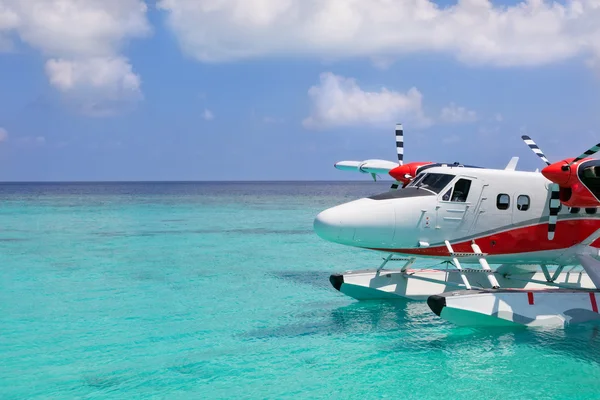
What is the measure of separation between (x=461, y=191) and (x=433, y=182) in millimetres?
604

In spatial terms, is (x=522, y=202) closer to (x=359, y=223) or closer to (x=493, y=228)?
(x=493, y=228)

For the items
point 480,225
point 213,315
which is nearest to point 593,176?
point 480,225

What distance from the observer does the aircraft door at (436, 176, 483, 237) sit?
12.8m

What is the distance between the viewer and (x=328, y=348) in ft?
37.0

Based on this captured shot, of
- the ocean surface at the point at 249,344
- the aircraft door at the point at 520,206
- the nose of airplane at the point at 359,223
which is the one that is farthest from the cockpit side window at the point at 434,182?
the ocean surface at the point at 249,344

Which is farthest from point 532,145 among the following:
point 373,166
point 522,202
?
point 373,166

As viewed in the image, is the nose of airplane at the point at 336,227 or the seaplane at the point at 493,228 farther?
the nose of airplane at the point at 336,227

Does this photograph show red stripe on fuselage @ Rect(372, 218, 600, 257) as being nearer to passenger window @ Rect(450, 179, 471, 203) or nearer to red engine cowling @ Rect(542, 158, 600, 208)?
passenger window @ Rect(450, 179, 471, 203)

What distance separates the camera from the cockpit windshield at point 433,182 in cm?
1284

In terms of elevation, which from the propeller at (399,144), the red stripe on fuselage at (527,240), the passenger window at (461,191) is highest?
the propeller at (399,144)

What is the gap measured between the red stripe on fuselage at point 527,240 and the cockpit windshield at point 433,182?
1.27m

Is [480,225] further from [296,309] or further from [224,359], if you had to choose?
[224,359]

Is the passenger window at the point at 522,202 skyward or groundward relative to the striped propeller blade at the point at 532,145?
groundward

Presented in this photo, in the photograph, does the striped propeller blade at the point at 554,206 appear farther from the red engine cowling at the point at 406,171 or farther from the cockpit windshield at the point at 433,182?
the red engine cowling at the point at 406,171
